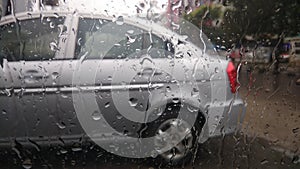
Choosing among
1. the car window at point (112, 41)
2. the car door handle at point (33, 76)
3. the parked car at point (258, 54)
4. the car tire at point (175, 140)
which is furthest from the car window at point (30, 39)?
the parked car at point (258, 54)

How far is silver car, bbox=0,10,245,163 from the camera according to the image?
2.63 metres

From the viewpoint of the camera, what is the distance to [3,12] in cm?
Answer: 267

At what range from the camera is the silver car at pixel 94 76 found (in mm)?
2633

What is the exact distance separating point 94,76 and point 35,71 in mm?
472

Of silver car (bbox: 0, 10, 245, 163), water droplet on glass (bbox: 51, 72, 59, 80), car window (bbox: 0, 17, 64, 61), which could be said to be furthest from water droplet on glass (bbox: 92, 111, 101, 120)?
car window (bbox: 0, 17, 64, 61)

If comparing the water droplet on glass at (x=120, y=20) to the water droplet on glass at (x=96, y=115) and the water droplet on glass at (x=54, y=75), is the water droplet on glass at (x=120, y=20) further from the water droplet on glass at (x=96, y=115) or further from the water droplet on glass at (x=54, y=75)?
the water droplet on glass at (x=96, y=115)

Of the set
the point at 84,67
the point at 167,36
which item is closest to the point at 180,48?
the point at 167,36

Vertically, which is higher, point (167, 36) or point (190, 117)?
point (167, 36)

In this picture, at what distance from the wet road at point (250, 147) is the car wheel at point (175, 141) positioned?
0.09 meters

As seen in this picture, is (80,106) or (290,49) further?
(290,49)

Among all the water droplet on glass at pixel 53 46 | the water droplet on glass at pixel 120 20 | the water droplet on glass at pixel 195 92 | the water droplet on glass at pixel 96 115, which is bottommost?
the water droplet on glass at pixel 96 115

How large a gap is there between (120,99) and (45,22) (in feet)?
2.91

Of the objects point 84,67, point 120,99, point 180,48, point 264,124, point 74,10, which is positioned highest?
point 74,10

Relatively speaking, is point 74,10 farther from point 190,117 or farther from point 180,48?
point 190,117
